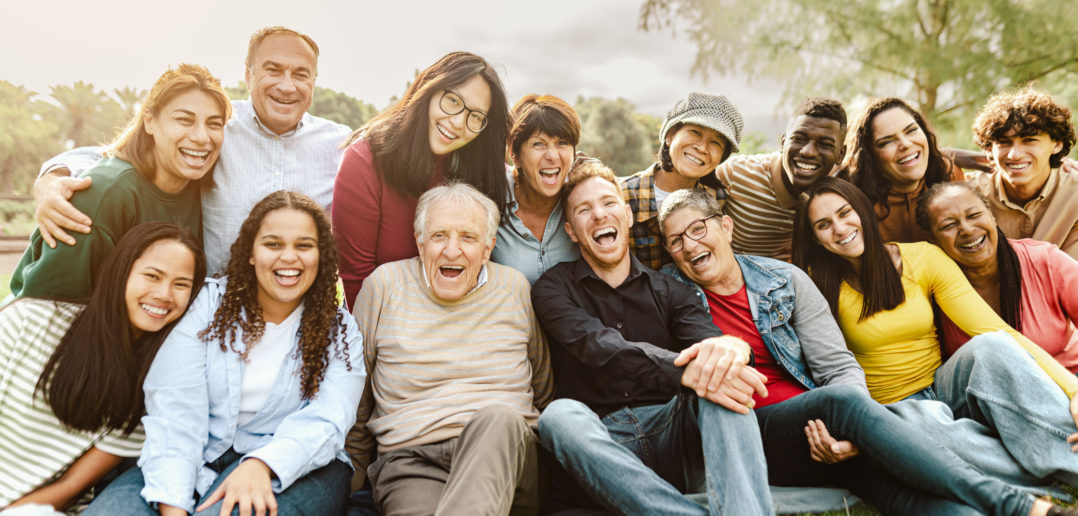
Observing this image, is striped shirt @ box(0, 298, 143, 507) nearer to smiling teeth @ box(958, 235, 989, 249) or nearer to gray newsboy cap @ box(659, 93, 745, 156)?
gray newsboy cap @ box(659, 93, 745, 156)

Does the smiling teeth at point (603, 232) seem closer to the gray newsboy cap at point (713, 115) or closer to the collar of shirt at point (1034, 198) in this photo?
the gray newsboy cap at point (713, 115)

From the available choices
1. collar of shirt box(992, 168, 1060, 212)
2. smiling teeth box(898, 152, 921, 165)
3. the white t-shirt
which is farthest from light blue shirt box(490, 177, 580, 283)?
collar of shirt box(992, 168, 1060, 212)

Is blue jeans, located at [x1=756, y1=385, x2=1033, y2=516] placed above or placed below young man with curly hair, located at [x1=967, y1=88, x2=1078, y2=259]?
below

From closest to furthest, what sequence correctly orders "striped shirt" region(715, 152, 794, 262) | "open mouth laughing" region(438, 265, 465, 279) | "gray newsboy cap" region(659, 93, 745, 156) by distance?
"open mouth laughing" region(438, 265, 465, 279)
"gray newsboy cap" region(659, 93, 745, 156)
"striped shirt" region(715, 152, 794, 262)

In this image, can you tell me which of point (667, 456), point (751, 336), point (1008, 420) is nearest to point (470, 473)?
point (667, 456)

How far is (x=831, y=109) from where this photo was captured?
4234 mm

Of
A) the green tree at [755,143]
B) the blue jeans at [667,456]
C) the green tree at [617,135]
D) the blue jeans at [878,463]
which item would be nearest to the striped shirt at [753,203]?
the blue jeans at [878,463]

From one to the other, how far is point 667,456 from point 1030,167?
11.3ft

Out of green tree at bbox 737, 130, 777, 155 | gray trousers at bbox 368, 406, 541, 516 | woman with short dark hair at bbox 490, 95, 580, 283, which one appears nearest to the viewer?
gray trousers at bbox 368, 406, 541, 516

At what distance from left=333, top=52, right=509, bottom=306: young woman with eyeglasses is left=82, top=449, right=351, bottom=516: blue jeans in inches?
48.1

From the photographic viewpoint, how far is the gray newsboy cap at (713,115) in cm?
413

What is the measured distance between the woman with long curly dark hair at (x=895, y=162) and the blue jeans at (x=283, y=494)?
156 inches

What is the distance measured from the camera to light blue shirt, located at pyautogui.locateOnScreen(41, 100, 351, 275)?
3.60 m

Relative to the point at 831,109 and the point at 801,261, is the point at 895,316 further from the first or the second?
the point at 831,109
